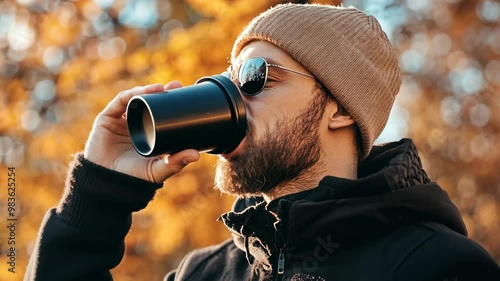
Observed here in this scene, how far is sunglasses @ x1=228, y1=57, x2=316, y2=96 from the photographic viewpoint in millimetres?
2660

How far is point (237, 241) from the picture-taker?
2.75 m

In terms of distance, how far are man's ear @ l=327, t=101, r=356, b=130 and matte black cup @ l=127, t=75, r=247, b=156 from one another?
0.42 meters

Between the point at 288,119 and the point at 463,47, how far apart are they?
3.92 meters

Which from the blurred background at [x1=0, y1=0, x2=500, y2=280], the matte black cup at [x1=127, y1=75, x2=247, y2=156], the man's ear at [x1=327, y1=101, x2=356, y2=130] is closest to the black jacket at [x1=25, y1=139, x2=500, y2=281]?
the man's ear at [x1=327, y1=101, x2=356, y2=130]

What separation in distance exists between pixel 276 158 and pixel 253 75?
292 millimetres

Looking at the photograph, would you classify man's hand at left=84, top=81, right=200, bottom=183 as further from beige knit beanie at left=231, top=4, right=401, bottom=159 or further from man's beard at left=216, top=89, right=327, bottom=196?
beige knit beanie at left=231, top=4, right=401, bottom=159

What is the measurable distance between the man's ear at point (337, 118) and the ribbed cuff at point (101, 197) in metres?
0.63

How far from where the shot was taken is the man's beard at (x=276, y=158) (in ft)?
8.43

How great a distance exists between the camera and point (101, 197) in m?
2.64

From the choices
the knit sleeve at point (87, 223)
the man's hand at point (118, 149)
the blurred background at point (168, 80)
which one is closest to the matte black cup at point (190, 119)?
the man's hand at point (118, 149)

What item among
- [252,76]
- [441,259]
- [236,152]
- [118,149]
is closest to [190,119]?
[236,152]

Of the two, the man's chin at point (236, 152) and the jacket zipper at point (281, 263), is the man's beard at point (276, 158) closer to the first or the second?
the man's chin at point (236, 152)

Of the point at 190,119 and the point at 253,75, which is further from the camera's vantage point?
the point at 253,75

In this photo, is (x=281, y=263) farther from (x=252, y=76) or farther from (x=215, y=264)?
(x=252, y=76)
